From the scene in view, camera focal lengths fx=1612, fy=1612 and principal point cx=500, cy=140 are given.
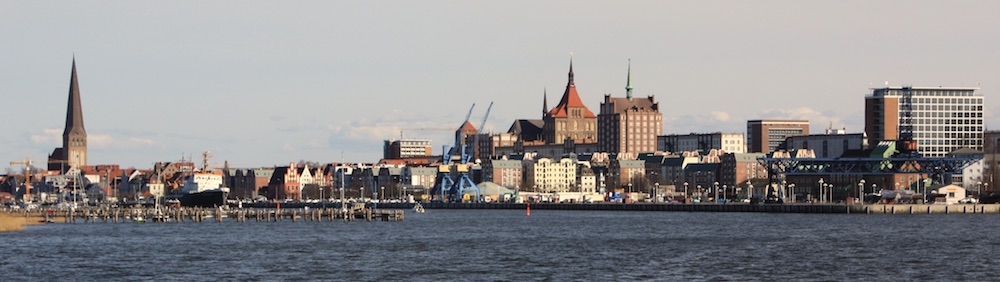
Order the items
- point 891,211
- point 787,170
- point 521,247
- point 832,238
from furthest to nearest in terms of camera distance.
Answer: point 787,170 → point 891,211 → point 832,238 → point 521,247

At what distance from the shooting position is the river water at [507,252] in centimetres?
6838

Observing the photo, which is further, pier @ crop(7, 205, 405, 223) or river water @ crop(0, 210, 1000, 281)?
pier @ crop(7, 205, 405, 223)

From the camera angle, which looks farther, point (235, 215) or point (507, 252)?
point (235, 215)

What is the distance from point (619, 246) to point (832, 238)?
1499 cm

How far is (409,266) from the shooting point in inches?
2886

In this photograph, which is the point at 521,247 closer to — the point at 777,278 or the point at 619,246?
the point at 619,246

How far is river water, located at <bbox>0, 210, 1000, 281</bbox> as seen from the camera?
68.4 metres

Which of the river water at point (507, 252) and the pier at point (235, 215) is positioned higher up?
the pier at point (235, 215)

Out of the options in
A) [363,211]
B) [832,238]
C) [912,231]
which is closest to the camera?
[832,238]

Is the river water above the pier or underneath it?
underneath

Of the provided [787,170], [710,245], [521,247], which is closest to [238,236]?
[521,247]

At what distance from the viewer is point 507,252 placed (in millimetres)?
84625

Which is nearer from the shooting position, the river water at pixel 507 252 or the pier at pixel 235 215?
the river water at pixel 507 252

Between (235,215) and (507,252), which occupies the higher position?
(235,215)
